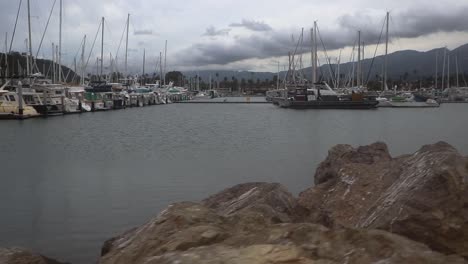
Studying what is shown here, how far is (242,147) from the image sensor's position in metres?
36.5

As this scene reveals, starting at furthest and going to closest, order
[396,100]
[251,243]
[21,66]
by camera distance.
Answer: [396,100], [21,66], [251,243]

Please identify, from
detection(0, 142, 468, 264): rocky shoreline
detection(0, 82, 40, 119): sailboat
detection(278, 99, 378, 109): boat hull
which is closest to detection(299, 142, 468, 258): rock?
detection(0, 142, 468, 264): rocky shoreline

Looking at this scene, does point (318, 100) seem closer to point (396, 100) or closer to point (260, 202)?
point (396, 100)

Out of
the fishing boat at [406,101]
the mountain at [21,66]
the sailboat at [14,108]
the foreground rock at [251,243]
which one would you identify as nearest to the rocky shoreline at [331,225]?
the foreground rock at [251,243]

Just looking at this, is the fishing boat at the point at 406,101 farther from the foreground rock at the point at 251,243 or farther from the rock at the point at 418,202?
the foreground rock at the point at 251,243

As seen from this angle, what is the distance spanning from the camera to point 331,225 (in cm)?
1004

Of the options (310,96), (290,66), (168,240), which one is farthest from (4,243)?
(290,66)

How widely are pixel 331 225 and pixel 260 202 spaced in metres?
1.39

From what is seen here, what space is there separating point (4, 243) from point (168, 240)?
7.78 meters

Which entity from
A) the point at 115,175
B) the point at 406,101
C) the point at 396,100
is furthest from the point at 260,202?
the point at 406,101

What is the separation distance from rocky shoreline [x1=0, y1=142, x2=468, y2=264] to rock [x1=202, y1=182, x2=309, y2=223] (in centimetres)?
3

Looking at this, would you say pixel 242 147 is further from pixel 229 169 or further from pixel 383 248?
pixel 383 248

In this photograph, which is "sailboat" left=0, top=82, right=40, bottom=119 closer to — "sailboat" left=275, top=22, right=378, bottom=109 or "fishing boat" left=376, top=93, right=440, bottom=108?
"sailboat" left=275, top=22, right=378, bottom=109

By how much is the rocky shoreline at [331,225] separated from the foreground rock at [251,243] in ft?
0.04
